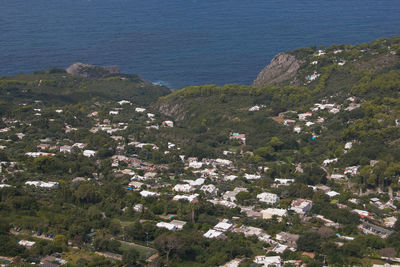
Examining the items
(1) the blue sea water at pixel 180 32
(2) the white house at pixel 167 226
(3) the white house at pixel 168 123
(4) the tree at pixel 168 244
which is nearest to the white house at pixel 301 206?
(2) the white house at pixel 167 226

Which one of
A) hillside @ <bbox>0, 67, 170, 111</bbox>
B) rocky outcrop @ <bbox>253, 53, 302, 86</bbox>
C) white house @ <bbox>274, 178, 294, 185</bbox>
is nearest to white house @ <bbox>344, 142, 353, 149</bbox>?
white house @ <bbox>274, 178, 294, 185</bbox>

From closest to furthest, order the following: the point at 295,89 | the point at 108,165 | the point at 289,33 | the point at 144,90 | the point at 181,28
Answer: the point at 108,165
the point at 295,89
the point at 144,90
the point at 289,33
the point at 181,28

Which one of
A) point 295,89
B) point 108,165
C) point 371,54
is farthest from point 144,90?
point 108,165

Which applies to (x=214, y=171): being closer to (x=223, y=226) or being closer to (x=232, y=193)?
(x=232, y=193)

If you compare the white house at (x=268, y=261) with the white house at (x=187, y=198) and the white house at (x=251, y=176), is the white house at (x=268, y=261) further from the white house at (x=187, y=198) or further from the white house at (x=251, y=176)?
the white house at (x=251, y=176)

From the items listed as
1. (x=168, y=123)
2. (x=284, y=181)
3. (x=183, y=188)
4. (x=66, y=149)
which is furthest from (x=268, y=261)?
(x=168, y=123)

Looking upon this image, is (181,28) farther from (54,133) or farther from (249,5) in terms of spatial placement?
(54,133)
